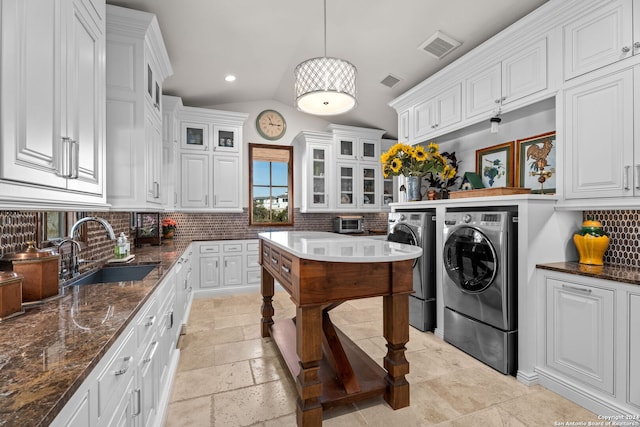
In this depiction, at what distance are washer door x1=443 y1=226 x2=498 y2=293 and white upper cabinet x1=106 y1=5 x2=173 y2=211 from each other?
2.59 meters

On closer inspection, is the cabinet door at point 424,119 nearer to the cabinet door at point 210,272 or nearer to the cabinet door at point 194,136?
the cabinet door at point 194,136

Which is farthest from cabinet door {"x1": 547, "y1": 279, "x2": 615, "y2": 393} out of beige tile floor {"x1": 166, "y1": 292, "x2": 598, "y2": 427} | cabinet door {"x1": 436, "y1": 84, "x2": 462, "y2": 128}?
cabinet door {"x1": 436, "y1": 84, "x2": 462, "y2": 128}

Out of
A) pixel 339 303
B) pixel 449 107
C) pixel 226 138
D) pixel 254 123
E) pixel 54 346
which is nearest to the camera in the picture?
pixel 54 346

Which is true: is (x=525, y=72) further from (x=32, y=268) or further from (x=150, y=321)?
(x=32, y=268)

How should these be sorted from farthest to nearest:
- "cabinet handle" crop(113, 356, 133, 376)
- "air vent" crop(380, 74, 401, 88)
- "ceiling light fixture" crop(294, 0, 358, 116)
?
1. "air vent" crop(380, 74, 401, 88)
2. "ceiling light fixture" crop(294, 0, 358, 116)
3. "cabinet handle" crop(113, 356, 133, 376)

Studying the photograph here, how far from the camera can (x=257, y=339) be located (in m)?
2.93

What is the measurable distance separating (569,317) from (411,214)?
1.60 meters

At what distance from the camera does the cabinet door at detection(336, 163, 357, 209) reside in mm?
5188

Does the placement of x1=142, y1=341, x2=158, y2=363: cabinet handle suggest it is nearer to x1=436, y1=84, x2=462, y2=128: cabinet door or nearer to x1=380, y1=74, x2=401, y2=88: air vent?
x1=436, y1=84, x2=462, y2=128: cabinet door

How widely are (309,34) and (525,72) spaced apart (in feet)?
7.11

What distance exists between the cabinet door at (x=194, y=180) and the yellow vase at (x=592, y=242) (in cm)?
427

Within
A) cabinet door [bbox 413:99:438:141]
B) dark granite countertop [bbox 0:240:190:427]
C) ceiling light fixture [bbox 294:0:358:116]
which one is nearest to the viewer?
dark granite countertop [bbox 0:240:190:427]

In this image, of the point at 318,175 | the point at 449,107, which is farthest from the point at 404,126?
the point at 318,175

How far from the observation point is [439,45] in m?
3.09
